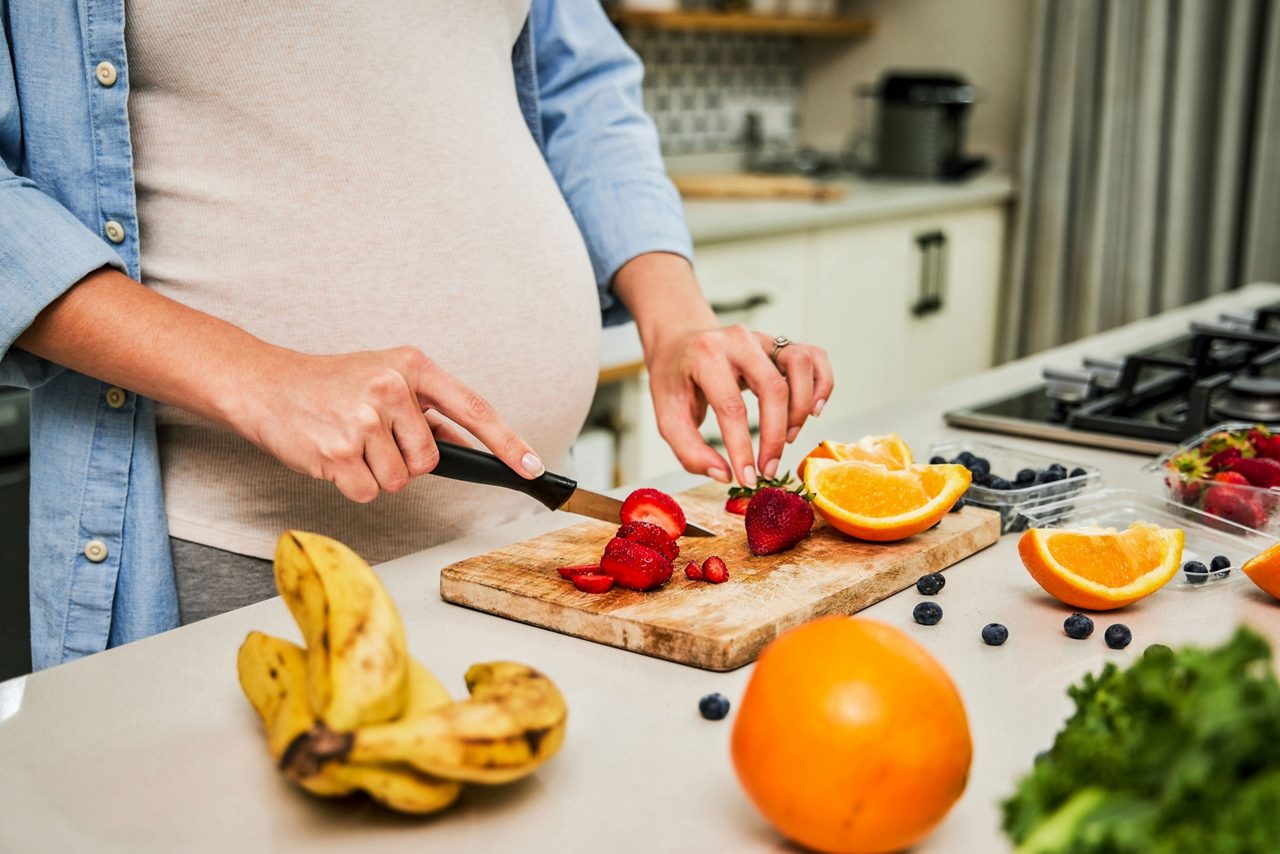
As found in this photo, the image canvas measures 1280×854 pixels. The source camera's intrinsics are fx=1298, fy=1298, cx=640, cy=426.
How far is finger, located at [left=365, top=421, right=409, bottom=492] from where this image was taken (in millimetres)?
876

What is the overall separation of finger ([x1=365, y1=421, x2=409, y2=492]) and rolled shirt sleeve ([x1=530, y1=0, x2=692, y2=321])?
1.64ft

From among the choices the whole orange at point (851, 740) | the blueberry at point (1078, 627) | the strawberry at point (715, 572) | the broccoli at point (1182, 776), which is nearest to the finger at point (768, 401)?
the strawberry at point (715, 572)

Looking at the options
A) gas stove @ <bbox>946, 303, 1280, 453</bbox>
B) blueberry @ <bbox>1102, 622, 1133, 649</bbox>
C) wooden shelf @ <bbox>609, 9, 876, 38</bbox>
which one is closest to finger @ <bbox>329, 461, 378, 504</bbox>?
blueberry @ <bbox>1102, 622, 1133, 649</bbox>

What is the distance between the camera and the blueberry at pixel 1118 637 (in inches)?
32.7

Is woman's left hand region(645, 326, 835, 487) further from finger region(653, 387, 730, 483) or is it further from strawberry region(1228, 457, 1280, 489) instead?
strawberry region(1228, 457, 1280, 489)

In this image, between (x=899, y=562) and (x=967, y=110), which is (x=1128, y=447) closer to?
(x=899, y=562)

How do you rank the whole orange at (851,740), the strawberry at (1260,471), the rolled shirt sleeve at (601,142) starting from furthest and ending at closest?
the rolled shirt sleeve at (601,142)
the strawberry at (1260,471)
the whole orange at (851,740)

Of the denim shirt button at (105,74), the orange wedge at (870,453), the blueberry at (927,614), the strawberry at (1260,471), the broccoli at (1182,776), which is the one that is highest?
the denim shirt button at (105,74)

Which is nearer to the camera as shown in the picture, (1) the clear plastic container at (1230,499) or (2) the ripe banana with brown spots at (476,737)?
(2) the ripe banana with brown spots at (476,737)

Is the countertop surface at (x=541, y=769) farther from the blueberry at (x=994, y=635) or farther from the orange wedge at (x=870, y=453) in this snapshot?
the orange wedge at (x=870, y=453)

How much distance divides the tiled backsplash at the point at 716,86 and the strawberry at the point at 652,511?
2.80m

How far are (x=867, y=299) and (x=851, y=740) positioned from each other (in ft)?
9.51

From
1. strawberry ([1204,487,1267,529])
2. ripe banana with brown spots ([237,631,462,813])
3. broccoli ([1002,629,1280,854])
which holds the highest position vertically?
broccoli ([1002,629,1280,854])

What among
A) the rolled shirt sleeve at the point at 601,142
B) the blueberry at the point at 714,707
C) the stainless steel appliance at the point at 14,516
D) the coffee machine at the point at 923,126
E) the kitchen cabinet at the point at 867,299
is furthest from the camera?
the coffee machine at the point at 923,126
